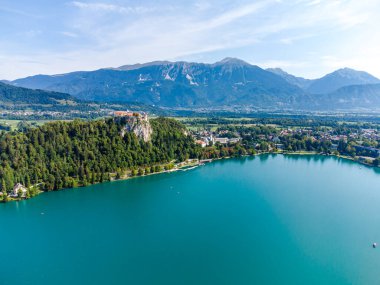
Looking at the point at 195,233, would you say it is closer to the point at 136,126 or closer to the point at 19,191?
the point at 19,191

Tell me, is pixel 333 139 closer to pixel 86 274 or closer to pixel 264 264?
pixel 264 264

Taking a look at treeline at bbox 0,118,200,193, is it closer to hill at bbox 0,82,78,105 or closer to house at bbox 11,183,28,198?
house at bbox 11,183,28,198

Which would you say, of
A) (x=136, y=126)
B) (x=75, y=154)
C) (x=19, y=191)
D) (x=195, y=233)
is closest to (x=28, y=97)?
(x=136, y=126)

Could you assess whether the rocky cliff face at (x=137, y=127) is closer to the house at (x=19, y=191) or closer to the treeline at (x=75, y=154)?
the treeline at (x=75, y=154)

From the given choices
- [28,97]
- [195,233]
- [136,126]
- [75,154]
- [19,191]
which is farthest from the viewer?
[28,97]

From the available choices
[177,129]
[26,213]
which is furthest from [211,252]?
[177,129]

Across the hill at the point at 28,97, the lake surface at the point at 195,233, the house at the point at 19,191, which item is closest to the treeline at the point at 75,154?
the house at the point at 19,191

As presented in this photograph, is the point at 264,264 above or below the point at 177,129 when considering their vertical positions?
below
